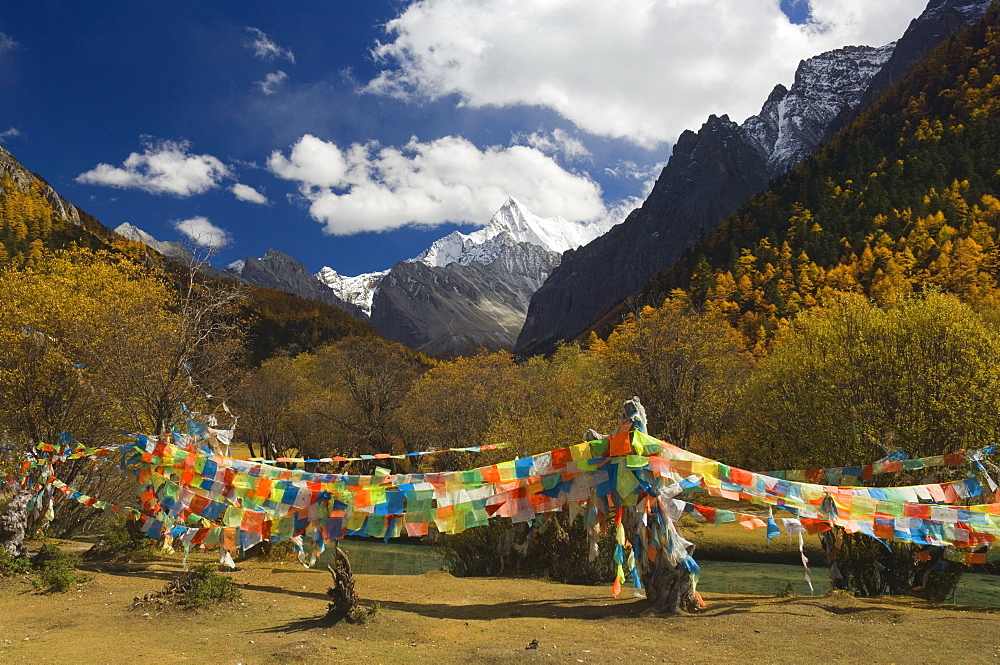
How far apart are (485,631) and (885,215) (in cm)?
9259

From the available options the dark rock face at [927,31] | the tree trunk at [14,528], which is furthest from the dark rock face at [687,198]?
the tree trunk at [14,528]

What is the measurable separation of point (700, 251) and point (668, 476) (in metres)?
105

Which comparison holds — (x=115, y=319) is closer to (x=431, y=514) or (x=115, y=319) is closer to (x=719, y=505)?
(x=431, y=514)

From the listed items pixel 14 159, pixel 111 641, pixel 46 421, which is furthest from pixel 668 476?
pixel 14 159

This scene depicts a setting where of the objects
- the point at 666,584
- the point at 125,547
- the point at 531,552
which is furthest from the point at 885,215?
the point at 125,547

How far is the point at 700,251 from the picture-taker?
351 ft

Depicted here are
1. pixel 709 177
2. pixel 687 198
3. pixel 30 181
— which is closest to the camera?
pixel 30 181

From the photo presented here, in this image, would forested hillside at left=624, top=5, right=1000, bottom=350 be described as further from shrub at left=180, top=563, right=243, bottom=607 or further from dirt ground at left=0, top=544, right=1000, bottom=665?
shrub at left=180, top=563, right=243, bottom=607

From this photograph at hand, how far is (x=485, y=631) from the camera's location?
28.9 ft

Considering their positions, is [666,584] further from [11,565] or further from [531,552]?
[11,565]

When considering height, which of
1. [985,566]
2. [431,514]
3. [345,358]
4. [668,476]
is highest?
[345,358]

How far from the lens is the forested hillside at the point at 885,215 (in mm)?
66688

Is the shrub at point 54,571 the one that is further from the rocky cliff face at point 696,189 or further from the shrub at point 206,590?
the rocky cliff face at point 696,189

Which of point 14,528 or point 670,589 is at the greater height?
point 14,528
